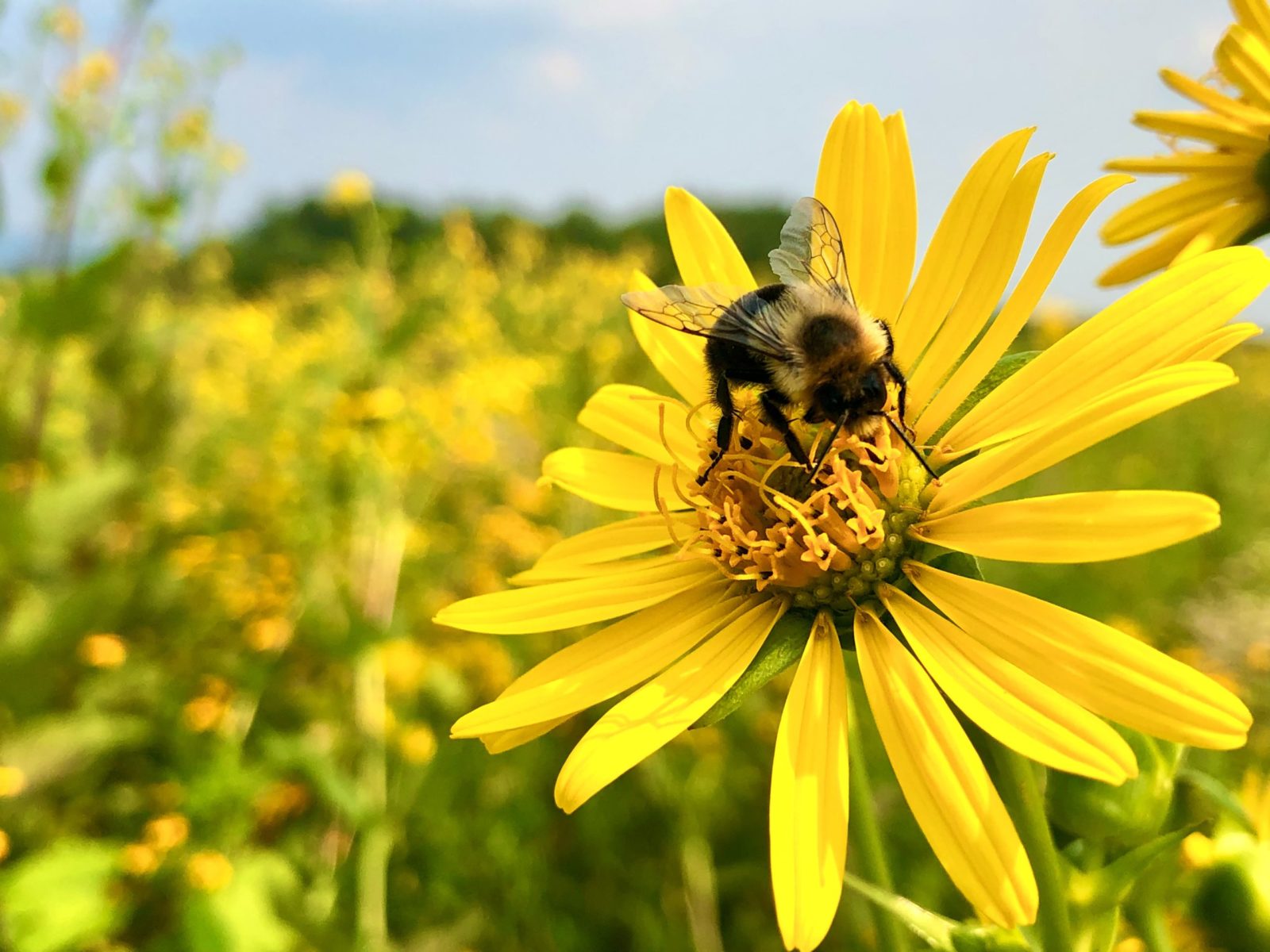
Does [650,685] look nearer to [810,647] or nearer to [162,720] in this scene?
[810,647]

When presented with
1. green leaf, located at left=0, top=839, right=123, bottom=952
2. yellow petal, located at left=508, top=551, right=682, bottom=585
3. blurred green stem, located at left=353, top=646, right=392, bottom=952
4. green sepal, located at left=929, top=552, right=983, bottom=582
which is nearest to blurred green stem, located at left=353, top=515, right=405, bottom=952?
blurred green stem, located at left=353, top=646, right=392, bottom=952

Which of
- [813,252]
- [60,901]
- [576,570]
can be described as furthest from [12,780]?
[813,252]

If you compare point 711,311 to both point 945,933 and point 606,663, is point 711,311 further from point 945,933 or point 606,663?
point 945,933

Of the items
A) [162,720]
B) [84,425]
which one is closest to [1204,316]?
[162,720]

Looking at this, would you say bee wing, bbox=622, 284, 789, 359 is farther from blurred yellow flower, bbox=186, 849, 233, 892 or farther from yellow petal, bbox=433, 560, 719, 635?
blurred yellow flower, bbox=186, 849, 233, 892

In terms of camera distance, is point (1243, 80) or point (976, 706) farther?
point (1243, 80)

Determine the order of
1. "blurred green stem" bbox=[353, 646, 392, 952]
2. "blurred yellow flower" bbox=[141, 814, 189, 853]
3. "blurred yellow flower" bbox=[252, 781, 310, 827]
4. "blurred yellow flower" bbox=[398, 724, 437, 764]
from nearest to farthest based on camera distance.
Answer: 1. "blurred yellow flower" bbox=[141, 814, 189, 853]
2. "blurred green stem" bbox=[353, 646, 392, 952]
3. "blurred yellow flower" bbox=[398, 724, 437, 764]
4. "blurred yellow flower" bbox=[252, 781, 310, 827]
